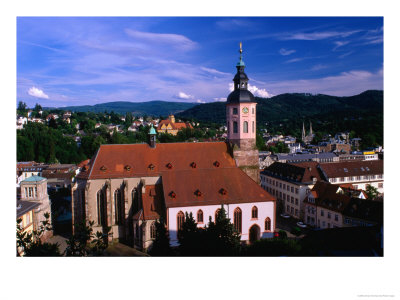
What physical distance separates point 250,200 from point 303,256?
22.7 feet

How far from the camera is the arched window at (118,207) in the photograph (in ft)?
70.3

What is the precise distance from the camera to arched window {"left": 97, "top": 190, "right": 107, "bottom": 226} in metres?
21.3

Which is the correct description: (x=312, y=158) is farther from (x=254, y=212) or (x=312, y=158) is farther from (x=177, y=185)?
(x=177, y=185)

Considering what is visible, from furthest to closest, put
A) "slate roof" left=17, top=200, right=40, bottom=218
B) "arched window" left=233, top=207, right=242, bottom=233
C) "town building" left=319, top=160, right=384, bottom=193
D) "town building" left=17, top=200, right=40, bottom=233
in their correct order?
1. "town building" left=319, top=160, right=384, bottom=193
2. "arched window" left=233, top=207, right=242, bottom=233
3. "town building" left=17, top=200, right=40, bottom=233
4. "slate roof" left=17, top=200, right=40, bottom=218

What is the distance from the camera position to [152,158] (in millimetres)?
21984

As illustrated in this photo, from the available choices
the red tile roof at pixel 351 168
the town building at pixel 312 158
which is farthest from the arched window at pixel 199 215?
the town building at pixel 312 158

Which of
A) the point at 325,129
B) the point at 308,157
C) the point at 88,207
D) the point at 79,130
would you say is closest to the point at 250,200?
the point at 88,207

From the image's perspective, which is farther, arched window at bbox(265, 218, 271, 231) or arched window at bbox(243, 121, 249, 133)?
arched window at bbox(243, 121, 249, 133)

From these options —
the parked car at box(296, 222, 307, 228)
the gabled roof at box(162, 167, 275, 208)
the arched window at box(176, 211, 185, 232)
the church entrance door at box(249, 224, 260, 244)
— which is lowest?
the parked car at box(296, 222, 307, 228)

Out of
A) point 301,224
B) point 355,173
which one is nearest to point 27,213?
point 301,224

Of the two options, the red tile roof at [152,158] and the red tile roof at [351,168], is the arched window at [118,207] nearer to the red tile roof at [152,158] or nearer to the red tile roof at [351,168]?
the red tile roof at [152,158]

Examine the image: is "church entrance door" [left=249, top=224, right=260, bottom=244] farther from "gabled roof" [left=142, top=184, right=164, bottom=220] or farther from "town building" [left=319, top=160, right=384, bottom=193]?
"town building" [left=319, top=160, right=384, bottom=193]

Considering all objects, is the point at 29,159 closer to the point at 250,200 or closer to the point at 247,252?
the point at 250,200

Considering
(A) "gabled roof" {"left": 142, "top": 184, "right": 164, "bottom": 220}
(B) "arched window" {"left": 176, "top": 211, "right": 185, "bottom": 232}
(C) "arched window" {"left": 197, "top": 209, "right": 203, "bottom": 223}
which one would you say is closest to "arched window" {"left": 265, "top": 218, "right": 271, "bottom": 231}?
(C) "arched window" {"left": 197, "top": 209, "right": 203, "bottom": 223}
